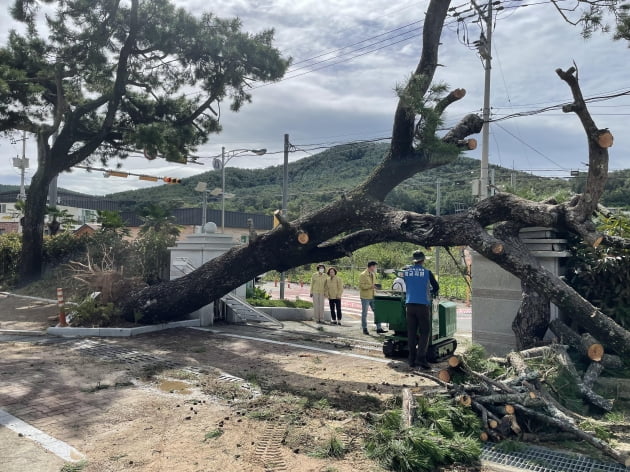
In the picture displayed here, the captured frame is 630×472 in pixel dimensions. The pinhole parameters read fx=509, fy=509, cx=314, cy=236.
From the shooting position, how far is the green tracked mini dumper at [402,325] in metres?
8.71

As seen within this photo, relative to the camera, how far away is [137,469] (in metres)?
4.40

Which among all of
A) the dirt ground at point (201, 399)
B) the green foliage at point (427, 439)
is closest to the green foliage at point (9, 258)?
the dirt ground at point (201, 399)

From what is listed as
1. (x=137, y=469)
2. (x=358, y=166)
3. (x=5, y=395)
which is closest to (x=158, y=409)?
(x=137, y=469)

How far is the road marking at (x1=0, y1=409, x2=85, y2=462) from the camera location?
4.66 m

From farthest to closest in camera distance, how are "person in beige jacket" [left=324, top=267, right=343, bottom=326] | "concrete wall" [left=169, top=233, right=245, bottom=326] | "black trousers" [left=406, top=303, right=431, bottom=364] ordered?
1. "person in beige jacket" [left=324, top=267, right=343, bottom=326]
2. "concrete wall" [left=169, top=233, right=245, bottom=326]
3. "black trousers" [left=406, top=303, right=431, bottom=364]

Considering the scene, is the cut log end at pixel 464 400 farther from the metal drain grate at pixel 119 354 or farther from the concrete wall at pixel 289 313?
the concrete wall at pixel 289 313

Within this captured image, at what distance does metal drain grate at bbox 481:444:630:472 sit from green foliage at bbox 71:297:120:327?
8482 mm

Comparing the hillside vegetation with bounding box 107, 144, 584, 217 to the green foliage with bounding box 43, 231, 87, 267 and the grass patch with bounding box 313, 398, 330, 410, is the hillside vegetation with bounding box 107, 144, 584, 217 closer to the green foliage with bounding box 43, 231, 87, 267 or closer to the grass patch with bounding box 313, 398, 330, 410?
→ the green foliage with bounding box 43, 231, 87, 267

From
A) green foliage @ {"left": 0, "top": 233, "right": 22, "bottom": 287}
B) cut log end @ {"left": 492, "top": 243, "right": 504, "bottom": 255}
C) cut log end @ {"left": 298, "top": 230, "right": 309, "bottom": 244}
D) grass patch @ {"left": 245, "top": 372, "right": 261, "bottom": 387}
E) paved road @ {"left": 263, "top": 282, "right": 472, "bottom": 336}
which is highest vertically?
cut log end @ {"left": 298, "top": 230, "right": 309, "bottom": 244}

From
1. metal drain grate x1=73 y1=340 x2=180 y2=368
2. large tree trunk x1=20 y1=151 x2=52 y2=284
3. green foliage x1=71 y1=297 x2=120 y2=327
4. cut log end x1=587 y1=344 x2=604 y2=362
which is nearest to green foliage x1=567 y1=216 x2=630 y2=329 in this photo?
cut log end x1=587 y1=344 x2=604 y2=362

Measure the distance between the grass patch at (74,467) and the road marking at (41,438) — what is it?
96 mm

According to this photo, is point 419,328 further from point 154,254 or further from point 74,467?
point 154,254

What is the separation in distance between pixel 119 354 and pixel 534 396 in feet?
22.0

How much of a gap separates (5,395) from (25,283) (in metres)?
13.4
